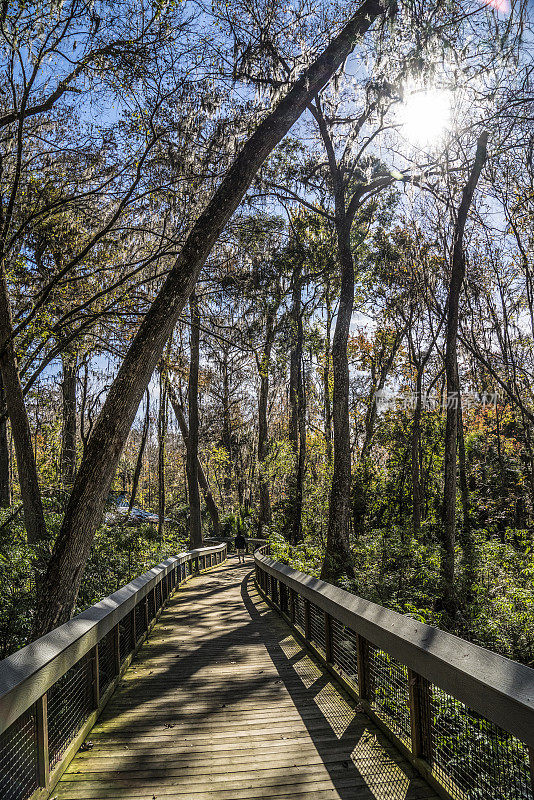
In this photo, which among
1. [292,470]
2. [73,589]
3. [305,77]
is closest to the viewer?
[73,589]

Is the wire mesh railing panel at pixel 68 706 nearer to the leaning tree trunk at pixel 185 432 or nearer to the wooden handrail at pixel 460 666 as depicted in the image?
the wooden handrail at pixel 460 666

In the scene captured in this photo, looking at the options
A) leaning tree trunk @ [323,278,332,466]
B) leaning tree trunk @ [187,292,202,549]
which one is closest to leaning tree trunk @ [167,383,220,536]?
leaning tree trunk @ [187,292,202,549]

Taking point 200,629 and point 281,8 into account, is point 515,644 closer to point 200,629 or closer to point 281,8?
point 200,629

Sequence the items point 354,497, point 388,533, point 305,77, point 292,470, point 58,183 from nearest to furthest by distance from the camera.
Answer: point 305,77 < point 58,183 < point 388,533 < point 354,497 < point 292,470

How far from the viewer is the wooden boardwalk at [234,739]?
288 cm

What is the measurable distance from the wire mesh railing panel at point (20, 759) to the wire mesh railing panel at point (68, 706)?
1.08 feet

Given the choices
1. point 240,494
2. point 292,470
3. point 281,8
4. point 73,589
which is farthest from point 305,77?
point 240,494

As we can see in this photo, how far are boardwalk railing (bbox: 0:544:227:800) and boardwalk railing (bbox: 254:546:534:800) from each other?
1857mm

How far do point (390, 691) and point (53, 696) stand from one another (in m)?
2.12

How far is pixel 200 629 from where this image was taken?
25.2 ft

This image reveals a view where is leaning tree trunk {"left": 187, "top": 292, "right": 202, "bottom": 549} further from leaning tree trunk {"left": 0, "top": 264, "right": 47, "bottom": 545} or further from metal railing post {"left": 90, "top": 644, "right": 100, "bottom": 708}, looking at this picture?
metal railing post {"left": 90, "top": 644, "right": 100, "bottom": 708}

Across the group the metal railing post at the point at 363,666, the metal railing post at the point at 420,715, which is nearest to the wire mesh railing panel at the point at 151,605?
the metal railing post at the point at 363,666

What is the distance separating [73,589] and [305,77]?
6.91 m

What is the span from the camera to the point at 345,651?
464cm
